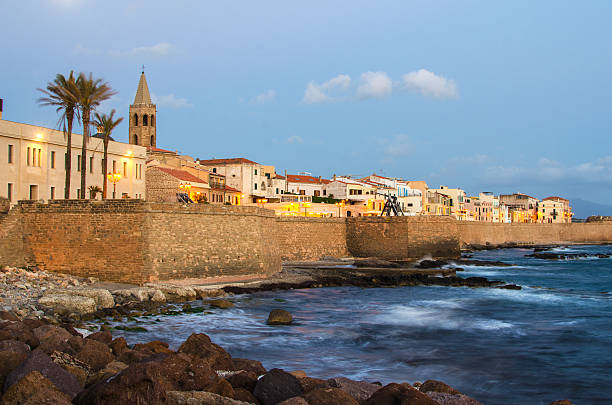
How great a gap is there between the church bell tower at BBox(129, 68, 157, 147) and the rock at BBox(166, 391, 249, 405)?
219ft

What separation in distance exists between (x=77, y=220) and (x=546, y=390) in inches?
701

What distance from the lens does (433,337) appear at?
16.8 meters

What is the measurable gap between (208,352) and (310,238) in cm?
3072

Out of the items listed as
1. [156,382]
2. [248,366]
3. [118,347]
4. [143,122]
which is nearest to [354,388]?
[248,366]

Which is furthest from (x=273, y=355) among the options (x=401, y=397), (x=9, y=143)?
(x=9, y=143)

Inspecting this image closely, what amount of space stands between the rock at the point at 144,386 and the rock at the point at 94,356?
6.34 feet

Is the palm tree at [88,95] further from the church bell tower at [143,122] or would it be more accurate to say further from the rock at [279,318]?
the church bell tower at [143,122]

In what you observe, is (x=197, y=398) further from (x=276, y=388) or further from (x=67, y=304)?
(x=67, y=304)

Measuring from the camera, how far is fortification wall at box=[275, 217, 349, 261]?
39.6 meters

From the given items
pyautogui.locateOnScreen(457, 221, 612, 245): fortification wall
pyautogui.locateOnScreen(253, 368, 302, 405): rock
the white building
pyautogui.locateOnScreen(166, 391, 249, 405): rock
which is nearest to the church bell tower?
the white building

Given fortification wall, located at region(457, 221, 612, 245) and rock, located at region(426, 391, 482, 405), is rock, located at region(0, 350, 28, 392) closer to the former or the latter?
rock, located at region(426, 391, 482, 405)

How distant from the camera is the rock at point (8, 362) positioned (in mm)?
8094

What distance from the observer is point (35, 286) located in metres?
Answer: 19.3

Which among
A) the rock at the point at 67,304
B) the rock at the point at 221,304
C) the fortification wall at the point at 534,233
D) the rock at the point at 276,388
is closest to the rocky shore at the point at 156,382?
the rock at the point at 276,388
